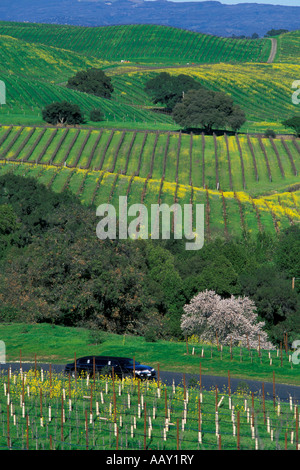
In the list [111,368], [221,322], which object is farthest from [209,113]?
[111,368]

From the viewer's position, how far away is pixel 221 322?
63844mm

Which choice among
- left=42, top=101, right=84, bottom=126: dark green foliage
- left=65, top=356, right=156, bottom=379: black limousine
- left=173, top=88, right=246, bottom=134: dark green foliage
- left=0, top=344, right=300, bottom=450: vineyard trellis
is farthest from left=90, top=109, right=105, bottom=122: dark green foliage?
left=65, top=356, right=156, bottom=379: black limousine

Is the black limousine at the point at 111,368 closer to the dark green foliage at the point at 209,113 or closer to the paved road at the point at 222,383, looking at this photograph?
the paved road at the point at 222,383

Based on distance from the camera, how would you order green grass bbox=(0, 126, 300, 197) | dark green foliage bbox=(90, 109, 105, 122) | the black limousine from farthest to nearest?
dark green foliage bbox=(90, 109, 105, 122) → green grass bbox=(0, 126, 300, 197) → the black limousine

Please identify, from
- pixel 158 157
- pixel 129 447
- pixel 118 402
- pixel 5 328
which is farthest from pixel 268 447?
pixel 158 157

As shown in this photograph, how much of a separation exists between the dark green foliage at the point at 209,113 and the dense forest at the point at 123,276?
231 feet

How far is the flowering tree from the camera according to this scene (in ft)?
206

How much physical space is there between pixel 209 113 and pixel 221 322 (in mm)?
101833

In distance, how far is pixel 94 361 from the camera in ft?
136

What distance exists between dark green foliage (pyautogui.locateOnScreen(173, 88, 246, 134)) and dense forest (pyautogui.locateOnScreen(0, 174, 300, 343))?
7035 cm

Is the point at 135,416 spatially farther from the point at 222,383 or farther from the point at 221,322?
the point at 221,322

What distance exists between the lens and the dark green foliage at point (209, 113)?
159250 mm

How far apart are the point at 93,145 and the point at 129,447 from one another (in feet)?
358

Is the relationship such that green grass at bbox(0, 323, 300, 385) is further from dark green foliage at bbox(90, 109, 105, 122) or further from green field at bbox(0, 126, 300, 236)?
dark green foliage at bbox(90, 109, 105, 122)
